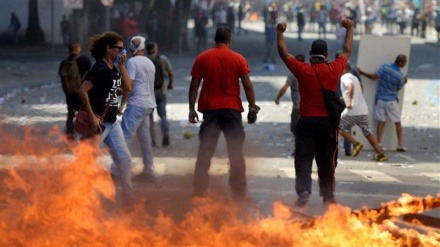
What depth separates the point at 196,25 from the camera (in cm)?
4538

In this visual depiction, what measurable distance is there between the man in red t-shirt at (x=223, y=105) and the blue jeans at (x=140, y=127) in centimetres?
158

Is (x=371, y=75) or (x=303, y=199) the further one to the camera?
(x=371, y=75)

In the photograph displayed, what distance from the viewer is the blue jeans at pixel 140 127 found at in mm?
12438

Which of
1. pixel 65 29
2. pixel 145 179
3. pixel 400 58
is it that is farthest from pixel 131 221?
pixel 65 29

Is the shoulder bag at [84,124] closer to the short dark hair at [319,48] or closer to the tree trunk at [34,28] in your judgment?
the short dark hair at [319,48]

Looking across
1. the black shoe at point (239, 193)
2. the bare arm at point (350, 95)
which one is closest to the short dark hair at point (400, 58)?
the bare arm at point (350, 95)

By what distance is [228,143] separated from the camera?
1100 centimetres

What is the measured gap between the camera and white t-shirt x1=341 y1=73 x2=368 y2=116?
15.9 m

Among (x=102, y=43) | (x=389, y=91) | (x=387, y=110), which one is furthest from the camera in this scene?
(x=387, y=110)

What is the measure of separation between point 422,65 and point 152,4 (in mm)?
13903

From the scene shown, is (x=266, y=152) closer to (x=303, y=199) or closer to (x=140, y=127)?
(x=140, y=127)

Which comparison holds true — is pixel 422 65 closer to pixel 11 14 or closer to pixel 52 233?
pixel 11 14

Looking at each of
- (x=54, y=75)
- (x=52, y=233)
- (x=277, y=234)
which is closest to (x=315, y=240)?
(x=277, y=234)

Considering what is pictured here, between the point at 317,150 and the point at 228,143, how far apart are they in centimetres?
89
